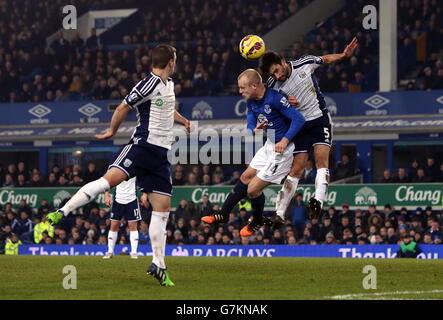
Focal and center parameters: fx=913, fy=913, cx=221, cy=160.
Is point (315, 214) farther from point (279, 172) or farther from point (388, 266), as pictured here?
point (388, 266)

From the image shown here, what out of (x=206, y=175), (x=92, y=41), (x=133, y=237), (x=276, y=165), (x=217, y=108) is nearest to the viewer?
(x=276, y=165)

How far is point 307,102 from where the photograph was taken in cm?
1299

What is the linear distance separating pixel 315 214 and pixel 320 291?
8.89 feet

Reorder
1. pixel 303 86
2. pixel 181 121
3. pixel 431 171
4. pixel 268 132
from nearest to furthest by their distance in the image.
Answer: pixel 181 121 < pixel 268 132 < pixel 303 86 < pixel 431 171

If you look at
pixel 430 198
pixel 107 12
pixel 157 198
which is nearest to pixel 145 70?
pixel 107 12

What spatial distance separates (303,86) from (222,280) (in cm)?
311

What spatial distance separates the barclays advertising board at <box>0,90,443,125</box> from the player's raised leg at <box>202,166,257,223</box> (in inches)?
587

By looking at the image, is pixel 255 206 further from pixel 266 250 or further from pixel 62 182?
pixel 62 182

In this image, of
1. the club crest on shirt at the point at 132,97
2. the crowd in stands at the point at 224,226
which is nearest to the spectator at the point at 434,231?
the crowd in stands at the point at 224,226

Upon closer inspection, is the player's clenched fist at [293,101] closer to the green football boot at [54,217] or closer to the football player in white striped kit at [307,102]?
the football player in white striped kit at [307,102]

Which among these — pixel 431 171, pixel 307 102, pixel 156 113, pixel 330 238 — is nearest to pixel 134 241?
pixel 330 238

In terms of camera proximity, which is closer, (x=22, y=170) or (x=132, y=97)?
(x=132, y=97)

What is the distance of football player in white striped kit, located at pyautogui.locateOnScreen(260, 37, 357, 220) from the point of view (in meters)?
12.8

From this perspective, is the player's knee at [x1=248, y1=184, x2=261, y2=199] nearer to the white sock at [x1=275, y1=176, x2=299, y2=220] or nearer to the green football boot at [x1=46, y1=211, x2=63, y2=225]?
the white sock at [x1=275, y1=176, x2=299, y2=220]
